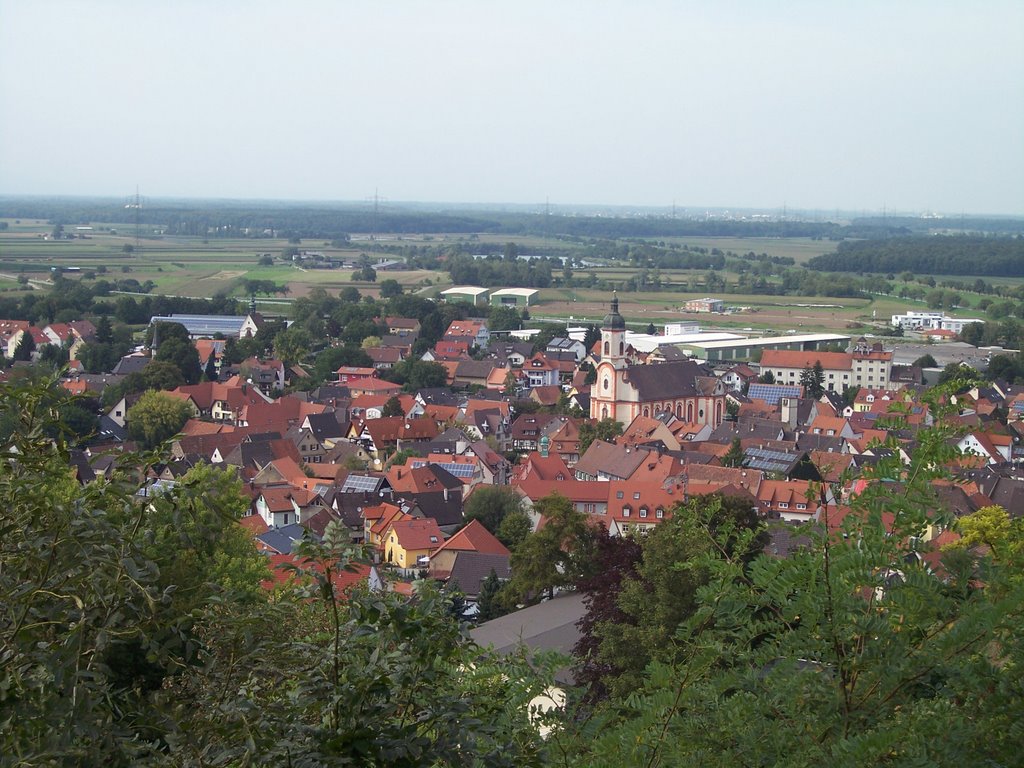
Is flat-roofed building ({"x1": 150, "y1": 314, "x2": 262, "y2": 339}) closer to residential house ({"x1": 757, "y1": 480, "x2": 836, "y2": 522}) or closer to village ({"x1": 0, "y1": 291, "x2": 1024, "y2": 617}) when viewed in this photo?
village ({"x1": 0, "y1": 291, "x2": 1024, "y2": 617})

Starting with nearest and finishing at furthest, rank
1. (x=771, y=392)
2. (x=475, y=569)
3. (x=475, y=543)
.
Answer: (x=475, y=569) < (x=475, y=543) < (x=771, y=392)

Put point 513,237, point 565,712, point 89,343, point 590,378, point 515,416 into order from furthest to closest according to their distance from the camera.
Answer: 1. point 513,237
2. point 89,343
3. point 590,378
4. point 515,416
5. point 565,712

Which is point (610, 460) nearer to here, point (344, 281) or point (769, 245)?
point (344, 281)

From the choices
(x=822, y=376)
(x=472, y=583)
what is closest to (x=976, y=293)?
(x=822, y=376)

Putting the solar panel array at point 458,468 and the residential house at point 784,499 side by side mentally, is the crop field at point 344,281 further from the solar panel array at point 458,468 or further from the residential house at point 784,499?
the residential house at point 784,499

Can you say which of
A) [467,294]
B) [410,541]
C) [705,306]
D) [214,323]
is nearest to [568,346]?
[214,323]

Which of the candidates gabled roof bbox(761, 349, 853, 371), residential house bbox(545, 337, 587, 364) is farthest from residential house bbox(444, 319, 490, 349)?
gabled roof bbox(761, 349, 853, 371)

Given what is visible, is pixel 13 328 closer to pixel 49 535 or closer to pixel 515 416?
pixel 515 416
